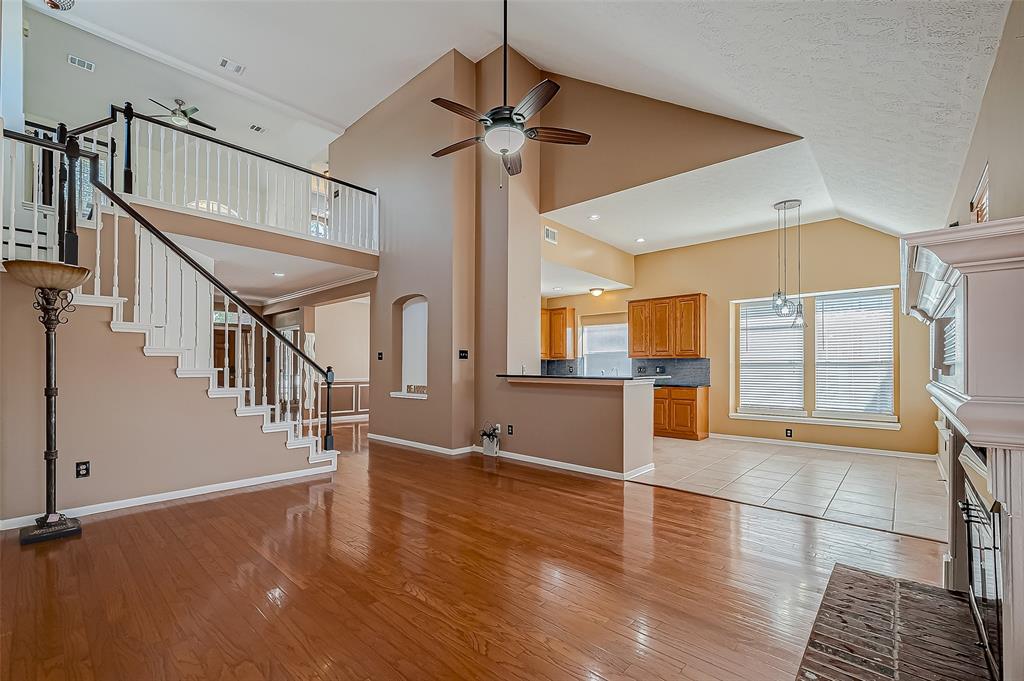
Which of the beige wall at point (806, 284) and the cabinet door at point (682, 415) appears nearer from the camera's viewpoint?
the beige wall at point (806, 284)

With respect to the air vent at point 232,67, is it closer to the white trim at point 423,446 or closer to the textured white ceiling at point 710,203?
the textured white ceiling at point 710,203

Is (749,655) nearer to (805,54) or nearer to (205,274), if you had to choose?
(805,54)

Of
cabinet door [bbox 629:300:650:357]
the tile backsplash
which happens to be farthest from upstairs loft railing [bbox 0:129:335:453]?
the tile backsplash

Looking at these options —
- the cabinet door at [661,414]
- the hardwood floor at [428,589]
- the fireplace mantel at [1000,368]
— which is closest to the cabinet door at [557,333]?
the cabinet door at [661,414]

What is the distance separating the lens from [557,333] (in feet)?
31.9

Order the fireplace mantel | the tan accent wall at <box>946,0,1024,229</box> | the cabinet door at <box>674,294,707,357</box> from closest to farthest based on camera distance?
the fireplace mantel, the tan accent wall at <box>946,0,1024,229</box>, the cabinet door at <box>674,294,707,357</box>

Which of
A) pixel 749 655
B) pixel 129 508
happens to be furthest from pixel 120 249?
pixel 749 655

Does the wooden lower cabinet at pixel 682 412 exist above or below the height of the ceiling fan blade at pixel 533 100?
below

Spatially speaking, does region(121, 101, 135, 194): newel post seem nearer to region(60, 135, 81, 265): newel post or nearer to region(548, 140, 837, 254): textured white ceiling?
region(60, 135, 81, 265): newel post

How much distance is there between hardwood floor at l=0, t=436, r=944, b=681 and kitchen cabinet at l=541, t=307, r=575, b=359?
573 centimetres

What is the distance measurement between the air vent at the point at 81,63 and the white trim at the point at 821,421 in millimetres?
10762

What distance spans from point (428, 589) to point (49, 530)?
9.13 ft

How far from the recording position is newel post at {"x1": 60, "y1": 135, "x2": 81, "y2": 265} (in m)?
3.46

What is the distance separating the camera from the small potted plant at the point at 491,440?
5.85 metres
